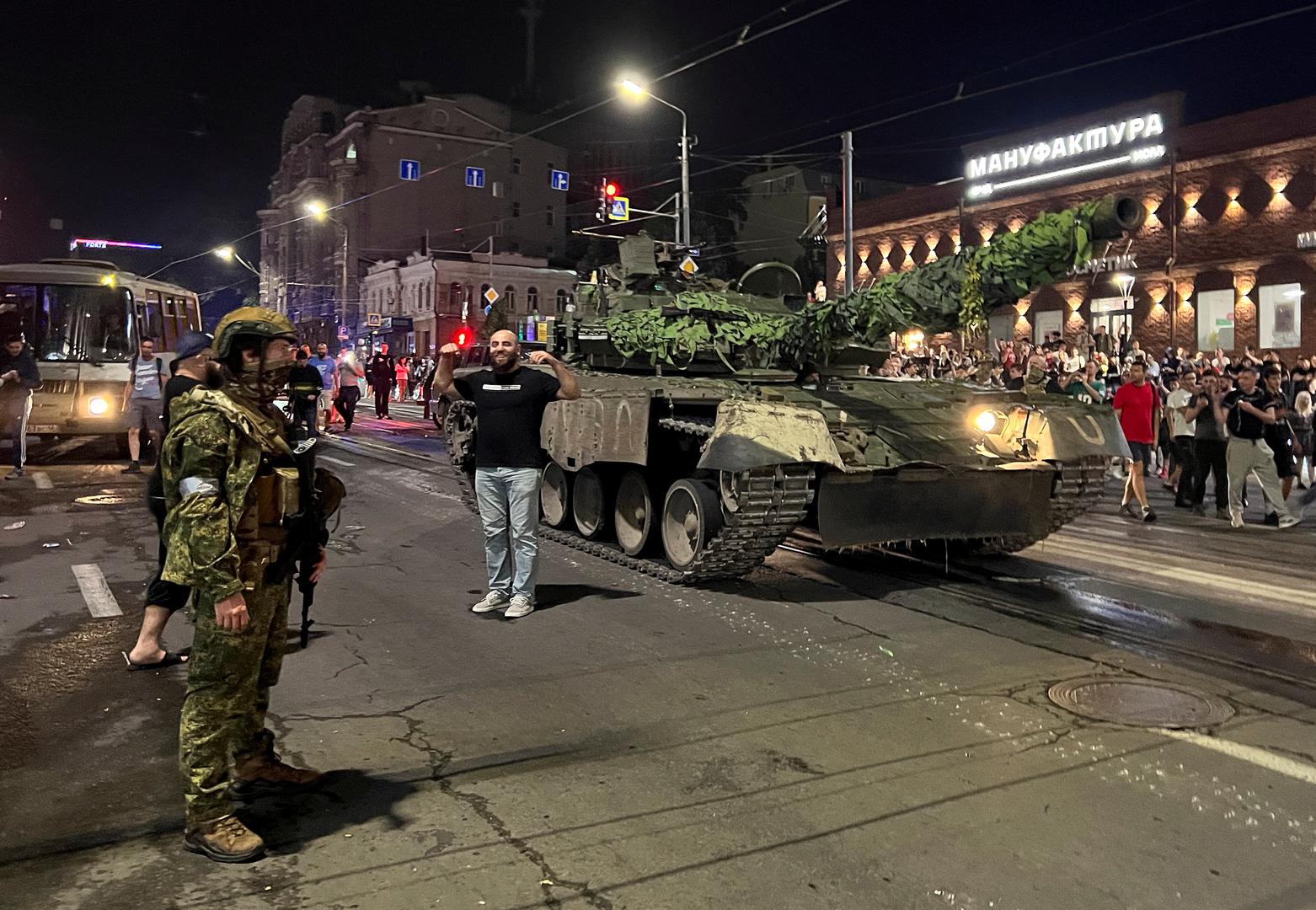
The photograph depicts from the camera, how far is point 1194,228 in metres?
30.3

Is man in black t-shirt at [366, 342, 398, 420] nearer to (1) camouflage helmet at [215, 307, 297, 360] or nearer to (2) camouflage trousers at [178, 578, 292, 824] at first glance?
(1) camouflage helmet at [215, 307, 297, 360]

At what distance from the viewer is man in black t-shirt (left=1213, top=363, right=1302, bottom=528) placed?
11.7 meters

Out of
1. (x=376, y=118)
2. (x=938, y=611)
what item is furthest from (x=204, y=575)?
(x=376, y=118)

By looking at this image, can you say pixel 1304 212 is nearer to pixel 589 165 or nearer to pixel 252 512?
pixel 252 512

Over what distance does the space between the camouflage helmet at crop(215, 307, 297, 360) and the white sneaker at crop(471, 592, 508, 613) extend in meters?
3.52

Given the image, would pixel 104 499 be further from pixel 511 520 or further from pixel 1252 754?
pixel 1252 754

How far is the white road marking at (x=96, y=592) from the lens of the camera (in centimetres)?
723

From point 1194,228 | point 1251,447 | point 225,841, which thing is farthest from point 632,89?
point 1194,228

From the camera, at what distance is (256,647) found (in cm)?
386

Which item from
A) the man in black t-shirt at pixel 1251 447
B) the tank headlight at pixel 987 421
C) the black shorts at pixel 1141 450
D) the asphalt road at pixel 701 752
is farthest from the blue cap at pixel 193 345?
the man in black t-shirt at pixel 1251 447

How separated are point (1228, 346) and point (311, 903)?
1217 inches

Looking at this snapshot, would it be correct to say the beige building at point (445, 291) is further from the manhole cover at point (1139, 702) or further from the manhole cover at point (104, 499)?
the manhole cover at point (1139, 702)

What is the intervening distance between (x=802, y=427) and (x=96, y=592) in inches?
201

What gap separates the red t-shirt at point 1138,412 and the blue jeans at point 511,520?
323 inches
